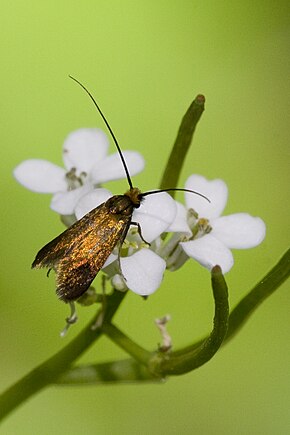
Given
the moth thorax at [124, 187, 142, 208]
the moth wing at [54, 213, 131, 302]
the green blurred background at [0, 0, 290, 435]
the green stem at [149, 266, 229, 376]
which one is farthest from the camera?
the green blurred background at [0, 0, 290, 435]

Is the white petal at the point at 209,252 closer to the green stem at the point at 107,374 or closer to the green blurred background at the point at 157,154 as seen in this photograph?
the green stem at the point at 107,374

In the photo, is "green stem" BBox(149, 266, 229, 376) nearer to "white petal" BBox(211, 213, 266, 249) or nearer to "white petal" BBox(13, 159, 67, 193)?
"white petal" BBox(211, 213, 266, 249)

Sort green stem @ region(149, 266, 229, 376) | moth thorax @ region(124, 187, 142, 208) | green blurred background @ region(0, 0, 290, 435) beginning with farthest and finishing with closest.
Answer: green blurred background @ region(0, 0, 290, 435) < moth thorax @ region(124, 187, 142, 208) < green stem @ region(149, 266, 229, 376)

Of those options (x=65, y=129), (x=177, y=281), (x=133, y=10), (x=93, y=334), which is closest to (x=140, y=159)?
(x=93, y=334)

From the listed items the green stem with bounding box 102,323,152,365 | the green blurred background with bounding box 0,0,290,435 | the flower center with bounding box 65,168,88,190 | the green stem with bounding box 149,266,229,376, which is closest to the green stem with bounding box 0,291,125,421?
the green stem with bounding box 102,323,152,365

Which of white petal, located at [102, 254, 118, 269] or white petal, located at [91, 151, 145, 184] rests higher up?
white petal, located at [91, 151, 145, 184]

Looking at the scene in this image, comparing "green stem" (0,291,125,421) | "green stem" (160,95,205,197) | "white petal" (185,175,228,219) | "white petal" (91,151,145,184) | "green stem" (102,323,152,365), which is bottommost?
"green stem" (0,291,125,421)

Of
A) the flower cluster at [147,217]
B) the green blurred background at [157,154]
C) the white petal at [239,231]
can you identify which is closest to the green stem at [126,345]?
the flower cluster at [147,217]
